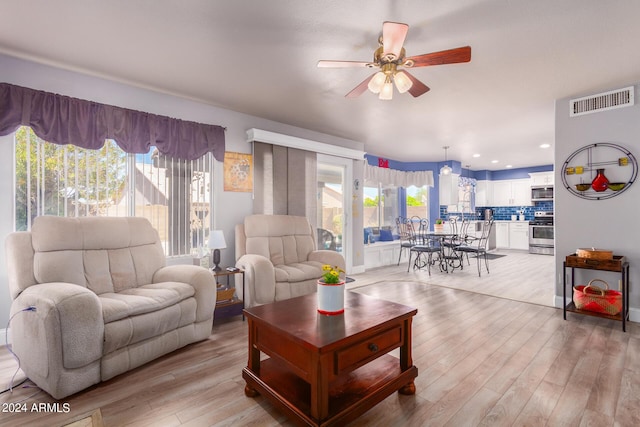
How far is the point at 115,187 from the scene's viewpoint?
321cm

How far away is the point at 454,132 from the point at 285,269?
144 inches

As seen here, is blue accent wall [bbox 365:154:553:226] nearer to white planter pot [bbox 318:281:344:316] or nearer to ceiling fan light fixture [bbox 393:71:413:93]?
ceiling fan light fixture [bbox 393:71:413:93]

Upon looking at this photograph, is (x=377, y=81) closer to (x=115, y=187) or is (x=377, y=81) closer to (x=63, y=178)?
(x=115, y=187)

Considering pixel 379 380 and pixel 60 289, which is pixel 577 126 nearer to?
pixel 379 380

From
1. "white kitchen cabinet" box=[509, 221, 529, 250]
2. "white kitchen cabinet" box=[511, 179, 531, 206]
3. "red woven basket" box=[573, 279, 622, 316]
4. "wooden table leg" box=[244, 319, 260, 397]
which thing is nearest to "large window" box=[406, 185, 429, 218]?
"white kitchen cabinet" box=[509, 221, 529, 250]

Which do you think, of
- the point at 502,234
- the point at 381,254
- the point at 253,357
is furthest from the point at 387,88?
the point at 502,234

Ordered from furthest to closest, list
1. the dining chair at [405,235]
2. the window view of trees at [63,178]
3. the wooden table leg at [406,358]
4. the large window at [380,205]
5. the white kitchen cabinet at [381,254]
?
the large window at [380,205] < the dining chair at [405,235] < the white kitchen cabinet at [381,254] < the window view of trees at [63,178] < the wooden table leg at [406,358]

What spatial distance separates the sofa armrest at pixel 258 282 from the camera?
10.7ft

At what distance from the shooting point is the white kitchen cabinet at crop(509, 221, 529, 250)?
344 inches

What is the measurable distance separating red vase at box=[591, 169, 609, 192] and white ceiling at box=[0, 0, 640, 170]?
916 millimetres

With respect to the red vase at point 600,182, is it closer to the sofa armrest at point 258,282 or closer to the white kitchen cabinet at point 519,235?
the sofa armrest at point 258,282

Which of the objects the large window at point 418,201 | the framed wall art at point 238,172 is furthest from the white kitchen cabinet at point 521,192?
the framed wall art at point 238,172

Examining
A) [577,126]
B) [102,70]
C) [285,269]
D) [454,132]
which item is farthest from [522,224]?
[102,70]

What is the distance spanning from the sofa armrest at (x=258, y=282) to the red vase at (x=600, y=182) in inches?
144
